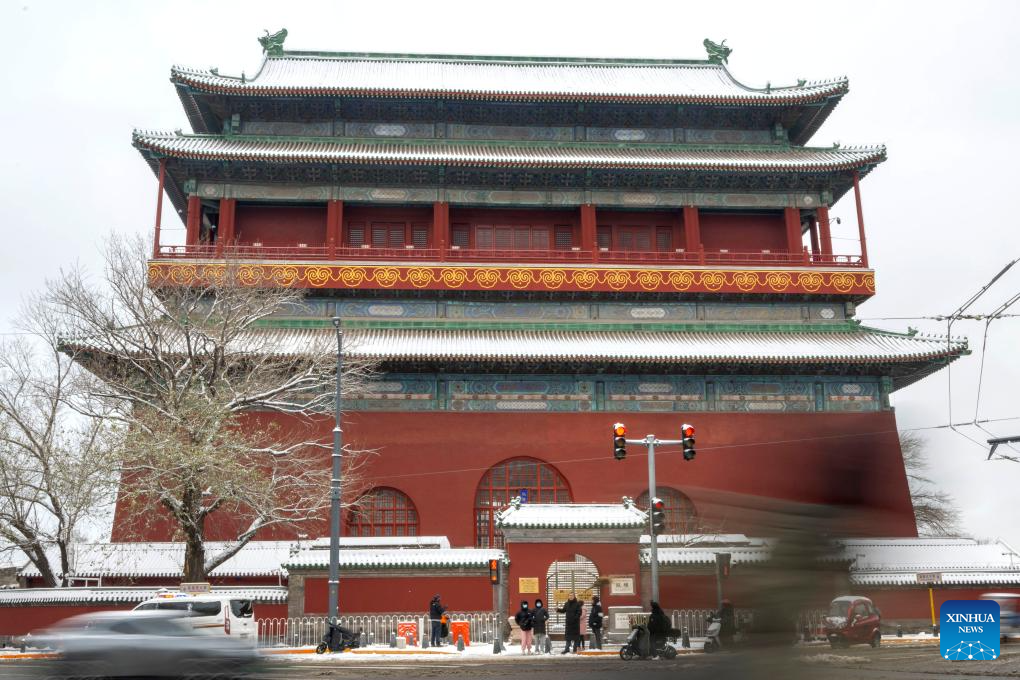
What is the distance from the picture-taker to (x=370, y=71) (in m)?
35.5

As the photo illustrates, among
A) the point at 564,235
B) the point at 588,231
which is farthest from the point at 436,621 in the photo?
the point at 564,235

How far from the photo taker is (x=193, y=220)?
30.3m

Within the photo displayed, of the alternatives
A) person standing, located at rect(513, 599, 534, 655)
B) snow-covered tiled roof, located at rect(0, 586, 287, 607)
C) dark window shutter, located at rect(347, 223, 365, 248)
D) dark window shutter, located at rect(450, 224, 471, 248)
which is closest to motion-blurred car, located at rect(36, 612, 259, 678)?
person standing, located at rect(513, 599, 534, 655)

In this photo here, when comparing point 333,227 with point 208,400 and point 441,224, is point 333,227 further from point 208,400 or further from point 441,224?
point 208,400

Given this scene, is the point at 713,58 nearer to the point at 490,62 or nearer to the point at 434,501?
the point at 490,62

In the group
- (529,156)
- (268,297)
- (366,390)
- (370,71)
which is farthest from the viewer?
(370,71)

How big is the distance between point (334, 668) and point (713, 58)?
29.1 metres

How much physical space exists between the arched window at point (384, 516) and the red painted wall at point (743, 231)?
13.3 meters

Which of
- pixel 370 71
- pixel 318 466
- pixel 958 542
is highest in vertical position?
pixel 370 71

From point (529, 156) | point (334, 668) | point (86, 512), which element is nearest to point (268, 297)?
point (86, 512)

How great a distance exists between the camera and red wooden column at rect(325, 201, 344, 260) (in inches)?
1158

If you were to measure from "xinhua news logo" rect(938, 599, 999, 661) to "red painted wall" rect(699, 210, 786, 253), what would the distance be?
21.1 metres

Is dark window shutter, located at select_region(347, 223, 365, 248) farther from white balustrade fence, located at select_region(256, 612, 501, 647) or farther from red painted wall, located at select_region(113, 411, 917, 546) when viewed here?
white balustrade fence, located at select_region(256, 612, 501, 647)

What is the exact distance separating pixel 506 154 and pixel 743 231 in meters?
8.48
